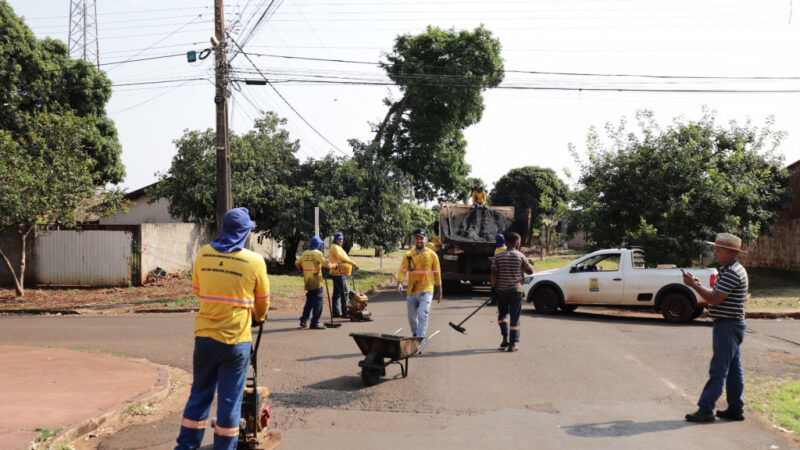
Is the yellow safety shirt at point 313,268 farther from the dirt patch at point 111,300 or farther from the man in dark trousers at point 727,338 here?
the man in dark trousers at point 727,338

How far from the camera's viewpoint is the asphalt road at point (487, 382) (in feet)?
18.1

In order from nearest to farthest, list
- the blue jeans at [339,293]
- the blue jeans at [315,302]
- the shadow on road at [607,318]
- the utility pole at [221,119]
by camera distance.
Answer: the blue jeans at [315,302], the blue jeans at [339,293], the shadow on road at [607,318], the utility pole at [221,119]

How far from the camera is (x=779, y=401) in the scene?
676 centimetres

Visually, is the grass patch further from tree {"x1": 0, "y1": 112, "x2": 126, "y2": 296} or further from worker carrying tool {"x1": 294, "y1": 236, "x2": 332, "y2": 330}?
tree {"x1": 0, "y1": 112, "x2": 126, "y2": 296}

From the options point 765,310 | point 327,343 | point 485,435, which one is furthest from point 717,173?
point 485,435

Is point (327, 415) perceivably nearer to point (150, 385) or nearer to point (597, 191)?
point (150, 385)

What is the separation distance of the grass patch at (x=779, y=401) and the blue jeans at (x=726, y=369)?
42 cm

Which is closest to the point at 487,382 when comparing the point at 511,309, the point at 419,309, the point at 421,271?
the point at 419,309

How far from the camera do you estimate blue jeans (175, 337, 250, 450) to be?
4504mm

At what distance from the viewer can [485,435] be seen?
5523 millimetres

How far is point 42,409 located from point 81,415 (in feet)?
1.70

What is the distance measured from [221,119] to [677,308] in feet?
38.8

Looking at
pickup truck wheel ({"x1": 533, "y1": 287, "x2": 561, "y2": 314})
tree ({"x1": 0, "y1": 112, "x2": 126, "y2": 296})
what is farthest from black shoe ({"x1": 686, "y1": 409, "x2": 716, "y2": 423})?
tree ({"x1": 0, "y1": 112, "x2": 126, "y2": 296})

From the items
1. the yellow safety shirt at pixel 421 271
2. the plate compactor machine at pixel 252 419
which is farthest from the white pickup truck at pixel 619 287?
the plate compactor machine at pixel 252 419
